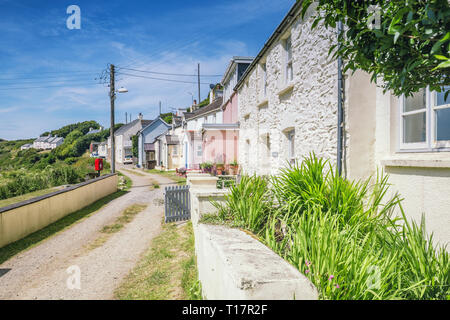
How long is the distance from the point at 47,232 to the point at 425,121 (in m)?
9.03

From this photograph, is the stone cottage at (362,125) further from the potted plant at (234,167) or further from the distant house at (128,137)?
the distant house at (128,137)

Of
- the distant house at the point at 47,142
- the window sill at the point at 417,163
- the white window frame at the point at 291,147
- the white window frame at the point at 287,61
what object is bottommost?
the window sill at the point at 417,163

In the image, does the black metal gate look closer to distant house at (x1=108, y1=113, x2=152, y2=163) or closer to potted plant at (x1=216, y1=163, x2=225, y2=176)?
potted plant at (x1=216, y1=163, x2=225, y2=176)

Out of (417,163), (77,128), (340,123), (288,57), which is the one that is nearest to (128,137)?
(288,57)

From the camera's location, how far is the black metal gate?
29.2 ft

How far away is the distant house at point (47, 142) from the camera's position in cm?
11250

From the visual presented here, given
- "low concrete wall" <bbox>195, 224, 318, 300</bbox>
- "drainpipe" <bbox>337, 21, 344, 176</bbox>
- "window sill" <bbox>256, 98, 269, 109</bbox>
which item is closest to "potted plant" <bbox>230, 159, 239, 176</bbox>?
"window sill" <bbox>256, 98, 269, 109</bbox>

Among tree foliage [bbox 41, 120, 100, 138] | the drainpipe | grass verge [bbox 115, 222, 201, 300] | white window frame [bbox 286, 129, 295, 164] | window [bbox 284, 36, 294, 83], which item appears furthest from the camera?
tree foliage [bbox 41, 120, 100, 138]

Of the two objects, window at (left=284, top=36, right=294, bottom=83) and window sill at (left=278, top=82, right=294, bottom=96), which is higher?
window at (left=284, top=36, right=294, bottom=83)

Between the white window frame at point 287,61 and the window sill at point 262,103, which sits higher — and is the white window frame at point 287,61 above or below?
above

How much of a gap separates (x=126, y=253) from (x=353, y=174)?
4.78 metres

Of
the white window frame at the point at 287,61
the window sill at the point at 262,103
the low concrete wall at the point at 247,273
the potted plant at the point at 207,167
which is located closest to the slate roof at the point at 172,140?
the potted plant at the point at 207,167

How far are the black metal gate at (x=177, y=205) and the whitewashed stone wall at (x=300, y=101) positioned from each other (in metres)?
2.98

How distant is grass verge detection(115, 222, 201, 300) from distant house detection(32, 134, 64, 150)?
397 ft
